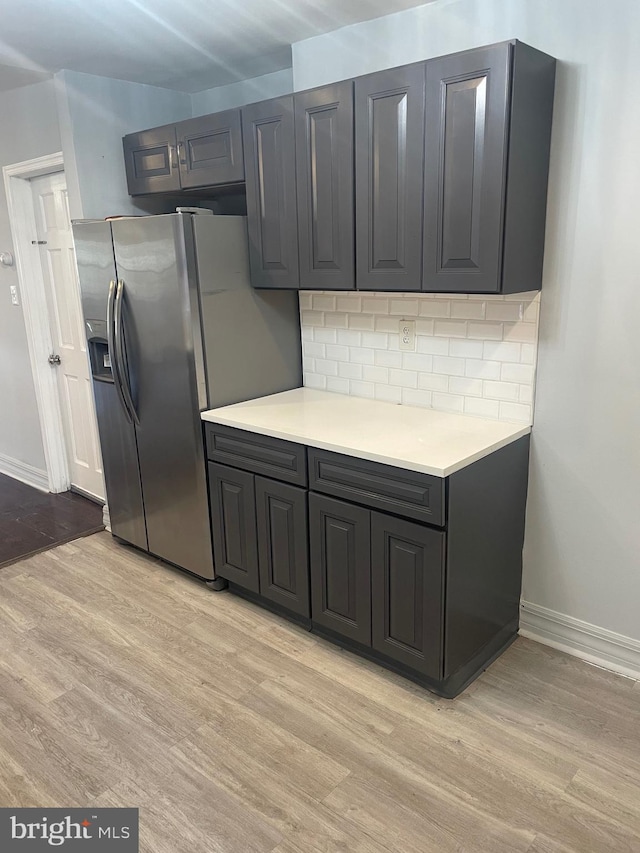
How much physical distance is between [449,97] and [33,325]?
10.2 feet

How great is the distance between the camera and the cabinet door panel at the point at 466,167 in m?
2.09

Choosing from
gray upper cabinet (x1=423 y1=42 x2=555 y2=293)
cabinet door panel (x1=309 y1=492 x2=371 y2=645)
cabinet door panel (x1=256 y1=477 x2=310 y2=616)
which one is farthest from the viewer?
cabinet door panel (x1=256 y1=477 x2=310 y2=616)

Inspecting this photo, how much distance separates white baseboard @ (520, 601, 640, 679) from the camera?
2459 millimetres

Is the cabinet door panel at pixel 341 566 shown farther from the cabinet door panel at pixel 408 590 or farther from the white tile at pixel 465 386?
the white tile at pixel 465 386

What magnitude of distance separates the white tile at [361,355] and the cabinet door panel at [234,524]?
77cm

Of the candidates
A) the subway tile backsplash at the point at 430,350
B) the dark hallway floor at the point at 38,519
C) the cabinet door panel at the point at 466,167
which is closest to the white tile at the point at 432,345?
the subway tile backsplash at the point at 430,350

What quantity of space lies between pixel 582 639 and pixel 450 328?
1.36m

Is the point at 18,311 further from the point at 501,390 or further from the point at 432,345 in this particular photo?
the point at 501,390

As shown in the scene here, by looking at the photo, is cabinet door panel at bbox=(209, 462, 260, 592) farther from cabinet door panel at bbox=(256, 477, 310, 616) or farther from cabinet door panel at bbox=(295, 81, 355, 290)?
cabinet door panel at bbox=(295, 81, 355, 290)

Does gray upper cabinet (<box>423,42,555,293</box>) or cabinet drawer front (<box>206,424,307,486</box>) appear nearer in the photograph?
gray upper cabinet (<box>423,42,555,293</box>)

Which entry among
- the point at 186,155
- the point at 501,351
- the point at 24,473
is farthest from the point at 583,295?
the point at 24,473

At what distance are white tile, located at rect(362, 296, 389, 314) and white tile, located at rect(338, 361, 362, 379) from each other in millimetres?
272

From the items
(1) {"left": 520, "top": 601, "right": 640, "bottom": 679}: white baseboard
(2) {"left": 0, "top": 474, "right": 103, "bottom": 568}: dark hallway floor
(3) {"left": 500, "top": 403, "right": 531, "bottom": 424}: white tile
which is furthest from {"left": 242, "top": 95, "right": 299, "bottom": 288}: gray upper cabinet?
(2) {"left": 0, "top": 474, "right": 103, "bottom": 568}: dark hallway floor

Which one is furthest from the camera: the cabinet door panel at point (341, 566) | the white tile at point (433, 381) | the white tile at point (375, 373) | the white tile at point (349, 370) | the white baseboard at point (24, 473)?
the white baseboard at point (24, 473)
